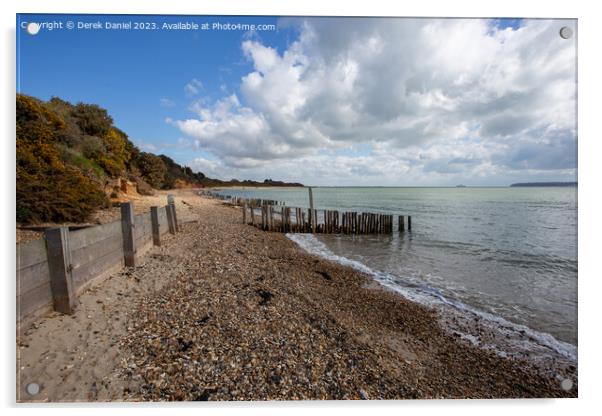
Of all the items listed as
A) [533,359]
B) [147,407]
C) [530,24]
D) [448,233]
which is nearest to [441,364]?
[533,359]

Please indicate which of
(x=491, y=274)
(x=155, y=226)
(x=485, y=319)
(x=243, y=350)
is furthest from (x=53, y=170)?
(x=491, y=274)

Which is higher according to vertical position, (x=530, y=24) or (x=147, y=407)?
(x=530, y=24)

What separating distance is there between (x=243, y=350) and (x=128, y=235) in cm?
344

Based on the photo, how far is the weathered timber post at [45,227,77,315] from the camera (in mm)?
3254

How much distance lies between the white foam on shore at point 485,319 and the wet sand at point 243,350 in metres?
0.62

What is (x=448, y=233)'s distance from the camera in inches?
645

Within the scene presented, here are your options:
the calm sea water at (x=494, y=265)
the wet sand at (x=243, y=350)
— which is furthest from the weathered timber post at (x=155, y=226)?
the calm sea water at (x=494, y=265)

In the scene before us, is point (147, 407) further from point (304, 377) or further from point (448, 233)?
point (448, 233)

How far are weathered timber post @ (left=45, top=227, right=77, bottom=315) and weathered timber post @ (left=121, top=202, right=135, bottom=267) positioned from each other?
1882 mm

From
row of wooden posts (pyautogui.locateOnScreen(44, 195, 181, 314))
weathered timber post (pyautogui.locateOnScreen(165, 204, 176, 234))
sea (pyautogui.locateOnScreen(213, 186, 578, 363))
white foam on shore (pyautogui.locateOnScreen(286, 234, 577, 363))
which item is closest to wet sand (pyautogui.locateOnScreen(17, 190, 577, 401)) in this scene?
row of wooden posts (pyautogui.locateOnScreen(44, 195, 181, 314))

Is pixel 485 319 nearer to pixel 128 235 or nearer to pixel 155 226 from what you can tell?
pixel 128 235

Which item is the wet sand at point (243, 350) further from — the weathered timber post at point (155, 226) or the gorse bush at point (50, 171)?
the gorse bush at point (50, 171)

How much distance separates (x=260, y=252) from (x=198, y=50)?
20.4 feet

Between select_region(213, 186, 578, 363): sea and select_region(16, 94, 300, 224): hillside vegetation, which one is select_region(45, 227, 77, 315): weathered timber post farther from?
select_region(213, 186, 578, 363): sea
